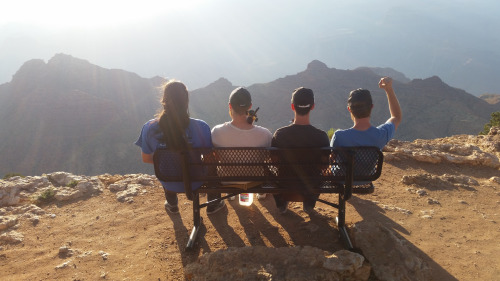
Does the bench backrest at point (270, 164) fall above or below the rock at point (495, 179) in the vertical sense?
above

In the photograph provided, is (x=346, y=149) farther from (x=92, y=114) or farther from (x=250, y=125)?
(x=92, y=114)

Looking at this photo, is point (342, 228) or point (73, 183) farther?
point (73, 183)

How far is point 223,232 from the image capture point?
4242 millimetres

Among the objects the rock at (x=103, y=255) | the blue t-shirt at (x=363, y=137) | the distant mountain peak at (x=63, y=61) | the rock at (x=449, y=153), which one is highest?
the distant mountain peak at (x=63, y=61)

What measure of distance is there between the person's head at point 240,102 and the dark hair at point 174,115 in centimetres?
59

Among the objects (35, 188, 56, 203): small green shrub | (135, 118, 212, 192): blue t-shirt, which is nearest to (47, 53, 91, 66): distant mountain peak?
(35, 188, 56, 203): small green shrub

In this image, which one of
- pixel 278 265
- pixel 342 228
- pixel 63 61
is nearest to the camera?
pixel 278 265

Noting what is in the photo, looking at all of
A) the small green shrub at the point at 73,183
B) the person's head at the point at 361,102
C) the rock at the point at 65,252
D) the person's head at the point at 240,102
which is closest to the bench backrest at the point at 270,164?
the person's head at the point at 361,102

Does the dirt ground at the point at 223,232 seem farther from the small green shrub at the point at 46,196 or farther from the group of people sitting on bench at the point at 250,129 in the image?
the group of people sitting on bench at the point at 250,129

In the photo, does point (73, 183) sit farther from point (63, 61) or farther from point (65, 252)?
point (63, 61)

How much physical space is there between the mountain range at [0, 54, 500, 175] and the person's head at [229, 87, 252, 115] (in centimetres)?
6740

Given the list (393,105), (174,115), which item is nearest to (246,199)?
(174,115)

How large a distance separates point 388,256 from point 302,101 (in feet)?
6.35

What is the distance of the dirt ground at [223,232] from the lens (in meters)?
3.60
